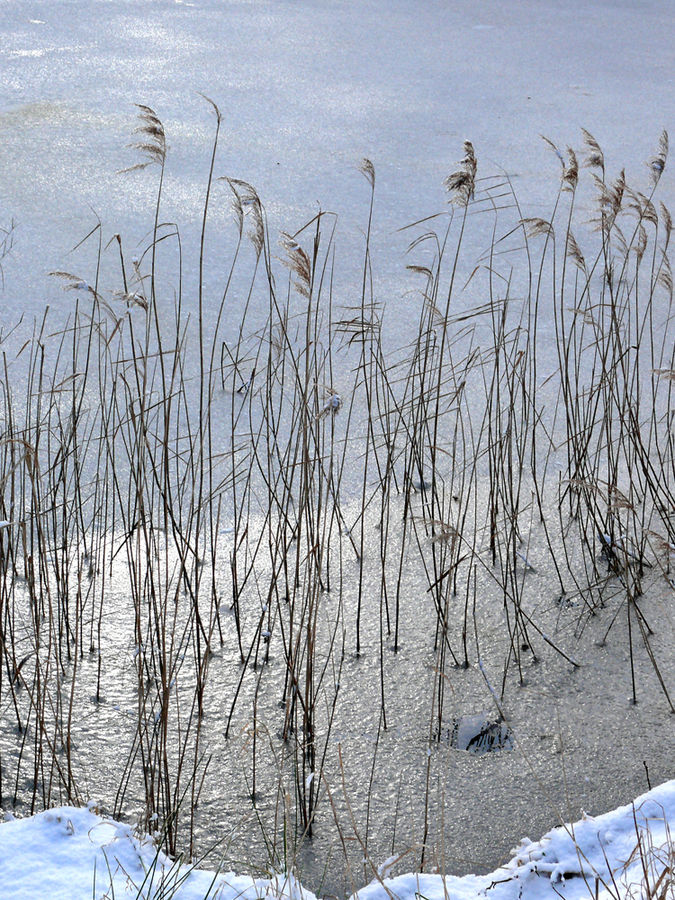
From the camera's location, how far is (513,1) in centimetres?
594

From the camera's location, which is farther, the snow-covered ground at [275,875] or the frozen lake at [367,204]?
the frozen lake at [367,204]

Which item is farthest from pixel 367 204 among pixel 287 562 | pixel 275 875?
pixel 275 875

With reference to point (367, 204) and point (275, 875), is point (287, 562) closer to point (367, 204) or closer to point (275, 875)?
point (275, 875)

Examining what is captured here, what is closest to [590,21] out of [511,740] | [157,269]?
[157,269]

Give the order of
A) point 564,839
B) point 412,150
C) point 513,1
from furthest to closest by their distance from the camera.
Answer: point 513,1
point 412,150
point 564,839

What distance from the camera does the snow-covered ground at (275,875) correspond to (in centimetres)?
93

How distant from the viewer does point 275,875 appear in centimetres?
94

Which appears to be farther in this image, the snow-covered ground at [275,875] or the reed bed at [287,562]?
the reed bed at [287,562]

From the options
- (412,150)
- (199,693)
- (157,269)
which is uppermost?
(412,150)

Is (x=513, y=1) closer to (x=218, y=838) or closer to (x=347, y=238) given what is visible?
(x=347, y=238)

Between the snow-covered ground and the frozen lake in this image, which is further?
the frozen lake

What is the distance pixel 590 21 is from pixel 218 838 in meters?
5.46

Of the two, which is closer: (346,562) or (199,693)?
(199,693)

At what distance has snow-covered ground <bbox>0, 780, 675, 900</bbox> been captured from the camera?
3.05 feet
